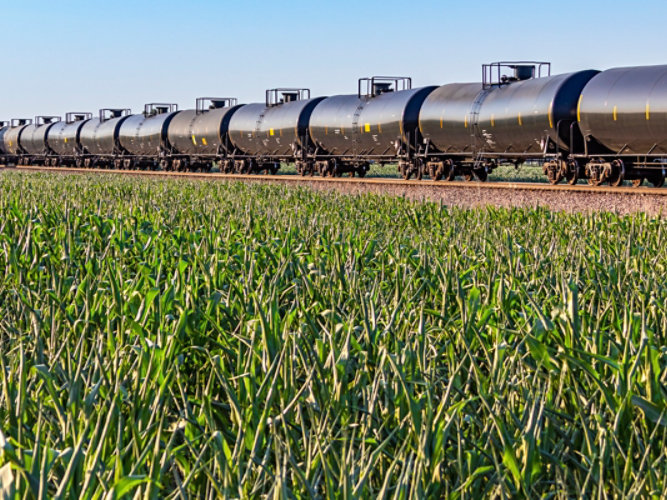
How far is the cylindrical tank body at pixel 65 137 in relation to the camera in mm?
60156

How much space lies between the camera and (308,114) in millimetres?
37344

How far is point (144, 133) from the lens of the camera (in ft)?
168

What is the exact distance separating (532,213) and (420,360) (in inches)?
398

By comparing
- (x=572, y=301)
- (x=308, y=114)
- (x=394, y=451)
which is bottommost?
(x=394, y=451)

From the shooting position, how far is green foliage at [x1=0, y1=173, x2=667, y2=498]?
8.30 feet

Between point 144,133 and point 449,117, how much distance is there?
27.3m

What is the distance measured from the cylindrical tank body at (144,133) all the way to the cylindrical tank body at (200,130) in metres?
→ 0.75

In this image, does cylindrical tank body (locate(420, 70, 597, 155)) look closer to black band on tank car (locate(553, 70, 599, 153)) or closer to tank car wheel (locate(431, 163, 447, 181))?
black band on tank car (locate(553, 70, 599, 153))

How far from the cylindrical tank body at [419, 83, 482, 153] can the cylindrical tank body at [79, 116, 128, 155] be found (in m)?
30.0

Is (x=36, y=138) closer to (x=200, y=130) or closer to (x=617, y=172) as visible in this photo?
(x=200, y=130)

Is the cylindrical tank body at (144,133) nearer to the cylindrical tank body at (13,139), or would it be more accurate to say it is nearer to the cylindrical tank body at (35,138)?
the cylindrical tank body at (35,138)

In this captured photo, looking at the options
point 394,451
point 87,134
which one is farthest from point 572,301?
point 87,134

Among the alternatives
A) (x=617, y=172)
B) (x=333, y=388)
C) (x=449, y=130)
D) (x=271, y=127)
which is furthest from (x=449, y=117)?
(x=333, y=388)

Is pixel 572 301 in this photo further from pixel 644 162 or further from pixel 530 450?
pixel 644 162
